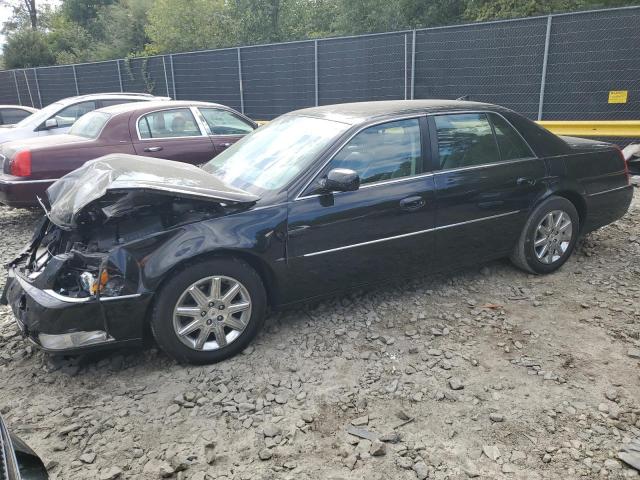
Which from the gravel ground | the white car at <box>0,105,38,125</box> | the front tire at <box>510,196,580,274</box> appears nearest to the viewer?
the gravel ground

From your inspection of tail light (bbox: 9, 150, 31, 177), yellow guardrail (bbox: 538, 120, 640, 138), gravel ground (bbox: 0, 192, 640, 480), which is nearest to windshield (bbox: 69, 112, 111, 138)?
tail light (bbox: 9, 150, 31, 177)

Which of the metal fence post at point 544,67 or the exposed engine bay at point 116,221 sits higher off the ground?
the metal fence post at point 544,67

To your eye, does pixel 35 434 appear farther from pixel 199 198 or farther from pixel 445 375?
pixel 445 375

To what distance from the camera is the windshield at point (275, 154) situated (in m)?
3.74

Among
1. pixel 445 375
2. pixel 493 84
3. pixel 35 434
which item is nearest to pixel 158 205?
pixel 35 434

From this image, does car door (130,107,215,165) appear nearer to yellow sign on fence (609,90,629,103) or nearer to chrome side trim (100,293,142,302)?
chrome side trim (100,293,142,302)

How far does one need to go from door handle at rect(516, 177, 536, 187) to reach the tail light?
221 inches

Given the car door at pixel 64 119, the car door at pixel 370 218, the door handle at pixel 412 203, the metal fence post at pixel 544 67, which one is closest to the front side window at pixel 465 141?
the car door at pixel 370 218

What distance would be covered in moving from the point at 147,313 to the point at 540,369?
2556 millimetres

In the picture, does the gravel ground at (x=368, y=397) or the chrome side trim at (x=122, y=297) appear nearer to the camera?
the gravel ground at (x=368, y=397)

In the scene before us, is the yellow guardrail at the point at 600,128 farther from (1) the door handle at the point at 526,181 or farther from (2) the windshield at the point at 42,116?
(2) the windshield at the point at 42,116

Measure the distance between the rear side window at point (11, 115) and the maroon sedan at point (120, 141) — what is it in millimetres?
5434

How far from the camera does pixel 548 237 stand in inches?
184

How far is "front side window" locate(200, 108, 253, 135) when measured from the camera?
7.58 m
